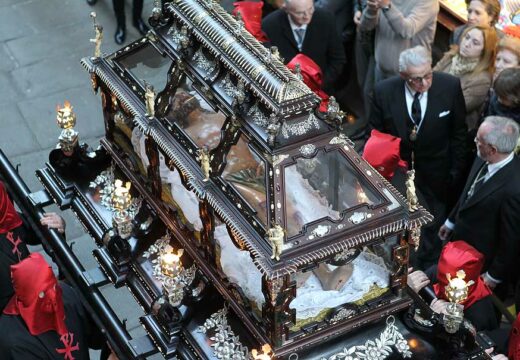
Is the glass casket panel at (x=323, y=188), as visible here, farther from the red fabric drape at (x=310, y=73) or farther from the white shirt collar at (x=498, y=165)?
the red fabric drape at (x=310, y=73)

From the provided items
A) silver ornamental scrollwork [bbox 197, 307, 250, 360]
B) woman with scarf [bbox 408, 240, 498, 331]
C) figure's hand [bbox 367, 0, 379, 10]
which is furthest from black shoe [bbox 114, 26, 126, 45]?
woman with scarf [bbox 408, 240, 498, 331]

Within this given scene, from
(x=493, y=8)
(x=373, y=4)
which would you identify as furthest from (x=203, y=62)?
(x=493, y=8)

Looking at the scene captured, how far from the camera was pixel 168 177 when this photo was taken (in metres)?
6.41

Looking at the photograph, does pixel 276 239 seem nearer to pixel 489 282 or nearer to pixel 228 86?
pixel 228 86

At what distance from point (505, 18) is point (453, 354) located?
4.11 metres

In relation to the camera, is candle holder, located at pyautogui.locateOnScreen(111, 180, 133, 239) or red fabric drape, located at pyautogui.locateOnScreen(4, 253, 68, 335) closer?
red fabric drape, located at pyautogui.locateOnScreen(4, 253, 68, 335)

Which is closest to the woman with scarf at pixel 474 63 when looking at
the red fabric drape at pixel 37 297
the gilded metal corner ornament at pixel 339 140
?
the gilded metal corner ornament at pixel 339 140

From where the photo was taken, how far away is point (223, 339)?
581 centimetres

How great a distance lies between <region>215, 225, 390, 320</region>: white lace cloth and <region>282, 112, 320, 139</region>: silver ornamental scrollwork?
0.73m

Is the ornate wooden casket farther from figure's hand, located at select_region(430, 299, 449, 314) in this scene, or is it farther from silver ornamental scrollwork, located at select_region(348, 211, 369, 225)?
figure's hand, located at select_region(430, 299, 449, 314)

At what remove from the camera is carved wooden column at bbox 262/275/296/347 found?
522 cm

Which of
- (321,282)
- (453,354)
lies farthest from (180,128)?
(453,354)

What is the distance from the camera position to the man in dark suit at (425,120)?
748 centimetres

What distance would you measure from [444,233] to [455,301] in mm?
1934
